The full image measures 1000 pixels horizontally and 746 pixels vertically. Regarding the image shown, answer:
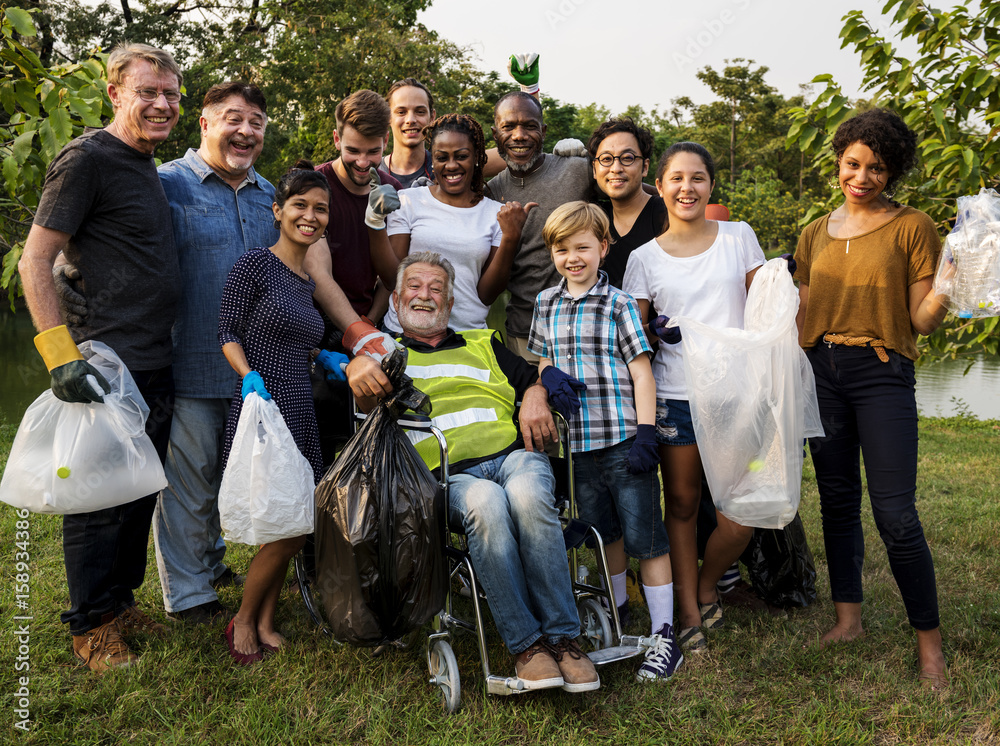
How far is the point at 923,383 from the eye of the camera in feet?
48.7

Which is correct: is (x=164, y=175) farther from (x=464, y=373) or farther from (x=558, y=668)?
(x=558, y=668)

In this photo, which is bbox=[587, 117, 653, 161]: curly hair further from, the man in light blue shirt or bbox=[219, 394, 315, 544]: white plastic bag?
bbox=[219, 394, 315, 544]: white plastic bag

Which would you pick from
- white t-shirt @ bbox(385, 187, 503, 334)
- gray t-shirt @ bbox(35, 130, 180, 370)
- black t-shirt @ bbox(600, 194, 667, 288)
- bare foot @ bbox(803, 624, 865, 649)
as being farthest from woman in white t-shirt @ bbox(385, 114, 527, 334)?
bare foot @ bbox(803, 624, 865, 649)

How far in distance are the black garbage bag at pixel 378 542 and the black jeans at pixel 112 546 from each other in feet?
2.90

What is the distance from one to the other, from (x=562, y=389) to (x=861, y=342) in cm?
116

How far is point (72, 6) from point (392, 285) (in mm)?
20680

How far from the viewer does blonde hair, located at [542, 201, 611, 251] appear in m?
2.98

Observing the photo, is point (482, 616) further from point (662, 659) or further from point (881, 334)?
point (881, 334)

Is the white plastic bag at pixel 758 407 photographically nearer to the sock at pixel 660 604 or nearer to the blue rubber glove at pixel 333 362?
the sock at pixel 660 604

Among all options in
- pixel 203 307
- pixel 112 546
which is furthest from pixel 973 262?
pixel 112 546

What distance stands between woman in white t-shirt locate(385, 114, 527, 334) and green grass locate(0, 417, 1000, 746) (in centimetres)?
149

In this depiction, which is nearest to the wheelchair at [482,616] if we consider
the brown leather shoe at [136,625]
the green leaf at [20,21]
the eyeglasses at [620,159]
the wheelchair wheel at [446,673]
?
the wheelchair wheel at [446,673]

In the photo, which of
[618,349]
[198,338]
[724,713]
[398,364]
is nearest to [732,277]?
[618,349]

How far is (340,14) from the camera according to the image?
19.3 metres
